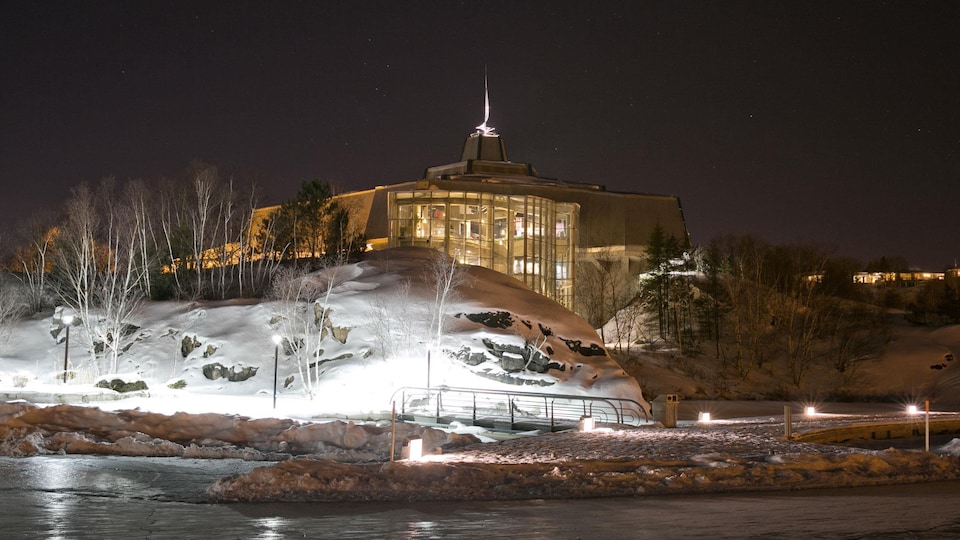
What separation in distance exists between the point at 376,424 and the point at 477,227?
39.5 metres

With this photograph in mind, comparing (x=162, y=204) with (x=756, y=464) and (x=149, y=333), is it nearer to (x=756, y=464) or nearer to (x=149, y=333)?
(x=149, y=333)

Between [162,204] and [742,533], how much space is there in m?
53.4

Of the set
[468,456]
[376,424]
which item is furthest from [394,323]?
[468,456]

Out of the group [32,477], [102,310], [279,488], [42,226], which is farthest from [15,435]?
[42,226]

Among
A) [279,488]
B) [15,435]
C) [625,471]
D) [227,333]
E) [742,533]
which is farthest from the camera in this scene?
[227,333]

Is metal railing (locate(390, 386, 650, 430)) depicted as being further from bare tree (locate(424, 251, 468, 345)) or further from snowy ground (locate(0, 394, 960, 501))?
bare tree (locate(424, 251, 468, 345))

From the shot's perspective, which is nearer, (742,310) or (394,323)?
(394,323)

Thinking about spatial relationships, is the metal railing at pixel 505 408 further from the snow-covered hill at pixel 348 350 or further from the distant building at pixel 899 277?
the distant building at pixel 899 277

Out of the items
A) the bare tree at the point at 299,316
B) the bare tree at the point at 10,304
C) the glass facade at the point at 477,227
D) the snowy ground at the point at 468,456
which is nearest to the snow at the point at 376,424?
the snowy ground at the point at 468,456

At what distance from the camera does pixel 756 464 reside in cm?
1589

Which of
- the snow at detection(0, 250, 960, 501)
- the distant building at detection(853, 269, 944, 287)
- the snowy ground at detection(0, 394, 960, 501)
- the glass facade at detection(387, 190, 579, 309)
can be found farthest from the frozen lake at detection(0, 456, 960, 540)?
the distant building at detection(853, 269, 944, 287)

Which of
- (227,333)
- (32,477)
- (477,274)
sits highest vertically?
(477,274)

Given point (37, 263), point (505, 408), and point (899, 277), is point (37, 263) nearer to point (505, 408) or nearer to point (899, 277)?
point (505, 408)

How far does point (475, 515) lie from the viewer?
12.0 meters
